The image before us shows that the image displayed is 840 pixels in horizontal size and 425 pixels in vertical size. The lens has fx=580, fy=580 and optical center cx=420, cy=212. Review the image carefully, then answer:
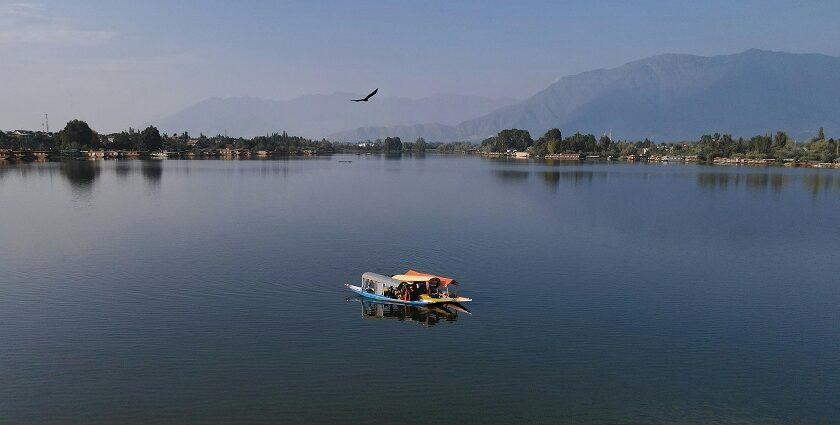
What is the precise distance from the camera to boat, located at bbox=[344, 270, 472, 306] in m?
34.2

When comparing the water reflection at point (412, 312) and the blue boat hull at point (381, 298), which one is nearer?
the water reflection at point (412, 312)

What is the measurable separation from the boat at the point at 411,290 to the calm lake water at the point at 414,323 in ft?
2.65

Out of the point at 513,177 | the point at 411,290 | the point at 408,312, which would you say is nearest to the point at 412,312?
the point at 408,312

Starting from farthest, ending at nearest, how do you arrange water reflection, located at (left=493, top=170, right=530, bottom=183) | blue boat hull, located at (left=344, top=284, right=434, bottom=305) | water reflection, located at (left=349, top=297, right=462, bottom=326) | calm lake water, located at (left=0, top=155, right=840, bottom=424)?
water reflection, located at (left=493, top=170, right=530, bottom=183)
blue boat hull, located at (left=344, top=284, right=434, bottom=305)
water reflection, located at (left=349, top=297, right=462, bottom=326)
calm lake water, located at (left=0, top=155, right=840, bottom=424)


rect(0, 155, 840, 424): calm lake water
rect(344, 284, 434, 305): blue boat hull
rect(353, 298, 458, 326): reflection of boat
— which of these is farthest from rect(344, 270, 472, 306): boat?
rect(0, 155, 840, 424): calm lake water

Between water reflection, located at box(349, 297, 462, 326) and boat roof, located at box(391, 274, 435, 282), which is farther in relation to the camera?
boat roof, located at box(391, 274, 435, 282)

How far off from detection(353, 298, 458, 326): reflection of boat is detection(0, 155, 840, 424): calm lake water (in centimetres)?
20

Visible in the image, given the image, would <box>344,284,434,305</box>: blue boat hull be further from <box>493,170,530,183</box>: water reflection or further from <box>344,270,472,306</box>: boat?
<box>493,170,530,183</box>: water reflection

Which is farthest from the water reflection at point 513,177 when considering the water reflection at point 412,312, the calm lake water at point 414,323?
the water reflection at point 412,312

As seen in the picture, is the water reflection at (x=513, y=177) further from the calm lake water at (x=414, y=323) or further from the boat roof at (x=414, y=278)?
the boat roof at (x=414, y=278)

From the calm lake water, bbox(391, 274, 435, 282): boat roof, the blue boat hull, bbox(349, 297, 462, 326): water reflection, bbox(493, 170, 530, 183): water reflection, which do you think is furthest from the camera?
bbox(493, 170, 530, 183): water reflection

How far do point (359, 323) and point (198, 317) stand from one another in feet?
28.9

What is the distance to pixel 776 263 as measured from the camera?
159 feet

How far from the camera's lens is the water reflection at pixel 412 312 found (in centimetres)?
3262
